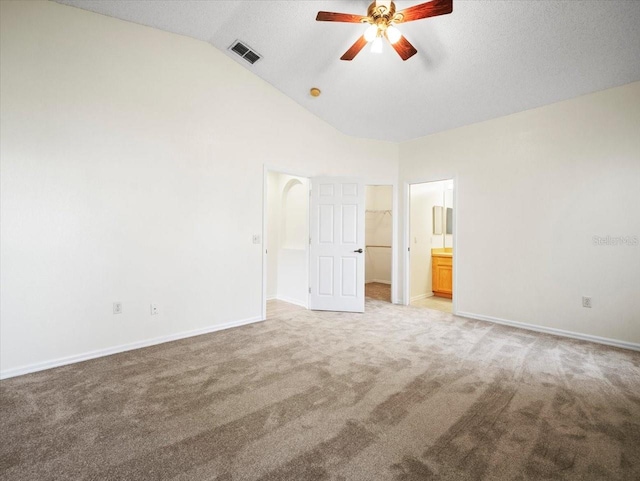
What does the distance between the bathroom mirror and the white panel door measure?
2149 millimetres

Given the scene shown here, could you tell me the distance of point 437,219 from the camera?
242 inches

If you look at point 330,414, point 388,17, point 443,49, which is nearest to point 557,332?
point 330,414

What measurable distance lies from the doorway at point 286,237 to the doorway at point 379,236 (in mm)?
2835

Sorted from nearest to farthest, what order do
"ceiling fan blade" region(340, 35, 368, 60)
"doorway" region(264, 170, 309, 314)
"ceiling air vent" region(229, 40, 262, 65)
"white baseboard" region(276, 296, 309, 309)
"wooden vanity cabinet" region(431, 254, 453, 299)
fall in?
"ceiling fan blade" region(340, 35, 368, 60)
"ceiling air vent" region(229, 40, 262, 65)
"white baseboard" region(276, 296, 309, 309)
"doorway" region(264, 170, 309, 314)
"wooden vanity cabinet" region(431, 254, 453, 299)

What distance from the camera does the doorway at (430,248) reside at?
17.9 feet

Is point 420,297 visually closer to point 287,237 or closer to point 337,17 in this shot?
point 287,237

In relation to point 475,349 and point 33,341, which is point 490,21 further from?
point 33,341

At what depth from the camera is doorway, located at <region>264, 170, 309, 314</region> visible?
527 centimetres

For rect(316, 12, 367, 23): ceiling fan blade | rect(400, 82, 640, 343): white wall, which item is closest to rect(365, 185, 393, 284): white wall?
rect(400, 82, 640, 343): white wall

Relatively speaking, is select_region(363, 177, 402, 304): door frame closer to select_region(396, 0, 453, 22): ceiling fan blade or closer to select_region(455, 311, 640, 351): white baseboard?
select_region(455, 311, 640, 351): white baseboard

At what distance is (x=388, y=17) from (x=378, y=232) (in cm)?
581

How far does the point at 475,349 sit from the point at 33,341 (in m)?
4.22

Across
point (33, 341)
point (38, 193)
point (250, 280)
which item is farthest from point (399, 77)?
point (33, 341)

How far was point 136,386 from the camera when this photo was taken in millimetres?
2354
